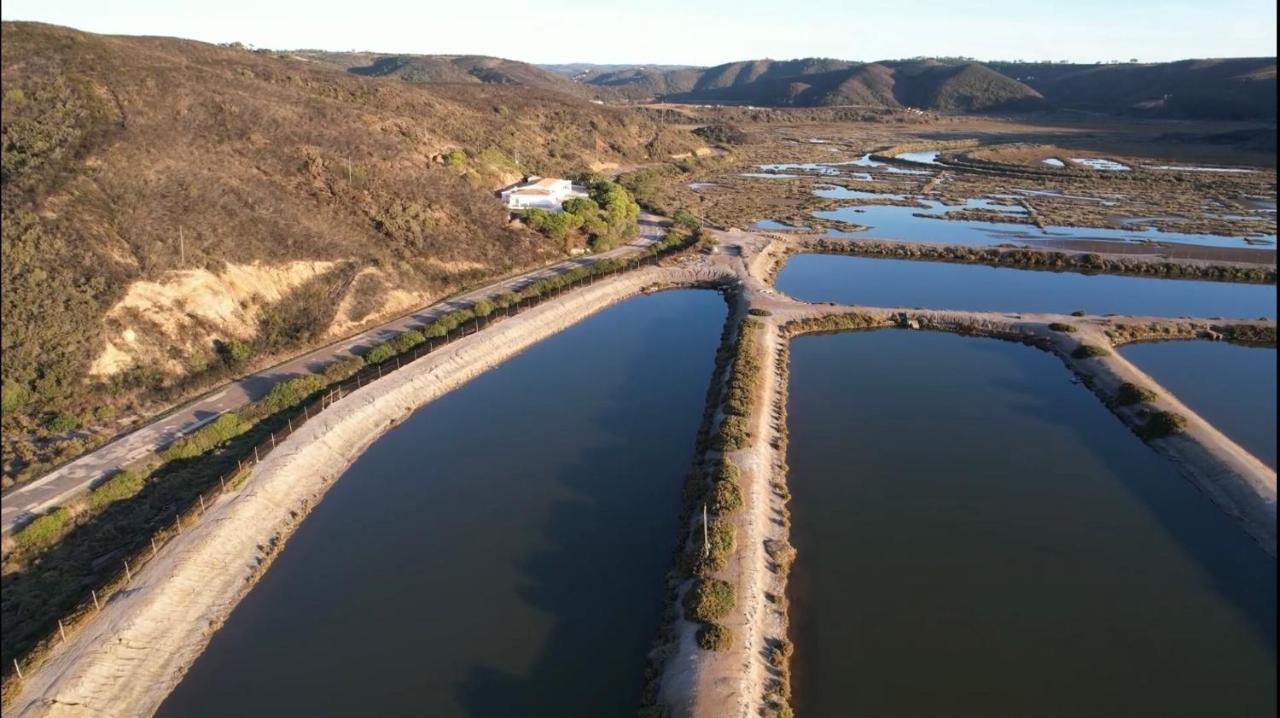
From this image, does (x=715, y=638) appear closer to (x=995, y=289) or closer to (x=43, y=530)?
(x=43, y=530)

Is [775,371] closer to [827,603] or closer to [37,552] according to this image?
[827,603]

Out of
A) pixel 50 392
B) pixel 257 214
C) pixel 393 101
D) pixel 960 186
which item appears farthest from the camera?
pixel 960 186

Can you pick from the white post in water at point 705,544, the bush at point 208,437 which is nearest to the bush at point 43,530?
the bush at point 208,437

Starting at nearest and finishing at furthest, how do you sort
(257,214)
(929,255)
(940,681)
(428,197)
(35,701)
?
1. (35,701)
2. (940,681)
3. (257,214)
4. (428,197)
5. (929,255)

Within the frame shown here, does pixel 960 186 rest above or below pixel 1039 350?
above

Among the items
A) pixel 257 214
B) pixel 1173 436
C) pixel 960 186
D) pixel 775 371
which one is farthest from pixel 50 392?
pixel 960 186

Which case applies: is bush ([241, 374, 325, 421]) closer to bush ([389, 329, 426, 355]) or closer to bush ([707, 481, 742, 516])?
bush ([389, 329, 426, 355])

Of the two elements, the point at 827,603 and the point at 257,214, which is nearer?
the point at 827,603

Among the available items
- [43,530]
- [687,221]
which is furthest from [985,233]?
[43,530]
